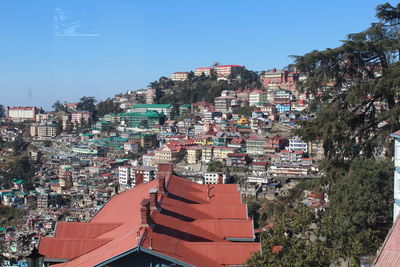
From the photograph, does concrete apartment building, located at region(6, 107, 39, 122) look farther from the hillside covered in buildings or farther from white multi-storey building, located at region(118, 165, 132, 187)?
white multi-storey building, located at region(118, 165, 132, 187)

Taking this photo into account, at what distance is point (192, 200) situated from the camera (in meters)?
8.46

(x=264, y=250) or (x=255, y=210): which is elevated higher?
(x=264, y=250)

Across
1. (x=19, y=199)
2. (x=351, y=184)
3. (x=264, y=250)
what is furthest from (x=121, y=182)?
(x=264, y=250)

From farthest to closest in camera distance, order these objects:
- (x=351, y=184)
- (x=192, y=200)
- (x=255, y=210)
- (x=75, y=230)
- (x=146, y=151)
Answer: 1. (x=146, y=151)
2. (x=255, y=210)
3. (x=351, y=184)
4. (x=192, y=200)
5. (x=75, y=230)

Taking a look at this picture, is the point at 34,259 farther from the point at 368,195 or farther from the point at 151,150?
the point at 151,150

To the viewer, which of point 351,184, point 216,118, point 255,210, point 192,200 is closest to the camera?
point 192,200

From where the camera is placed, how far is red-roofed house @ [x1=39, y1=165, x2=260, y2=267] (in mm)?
4953

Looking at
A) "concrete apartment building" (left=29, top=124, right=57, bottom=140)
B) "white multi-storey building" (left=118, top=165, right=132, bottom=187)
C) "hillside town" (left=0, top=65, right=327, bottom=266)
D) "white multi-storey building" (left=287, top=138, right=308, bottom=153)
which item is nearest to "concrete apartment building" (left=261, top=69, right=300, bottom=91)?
"hillside town" (left=0, top=65, right=327, bottom=266)

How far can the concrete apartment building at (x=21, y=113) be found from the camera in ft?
255

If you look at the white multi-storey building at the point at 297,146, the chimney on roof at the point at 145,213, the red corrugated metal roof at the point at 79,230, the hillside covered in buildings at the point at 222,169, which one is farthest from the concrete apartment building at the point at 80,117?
the chimney on roof at the point at 145,213

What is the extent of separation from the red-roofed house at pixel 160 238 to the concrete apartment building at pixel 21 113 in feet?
240

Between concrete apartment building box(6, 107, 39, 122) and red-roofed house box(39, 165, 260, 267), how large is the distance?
73096 millimetres

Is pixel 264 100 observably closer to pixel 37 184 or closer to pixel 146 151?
pixel 146 151

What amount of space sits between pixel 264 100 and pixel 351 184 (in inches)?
1850
